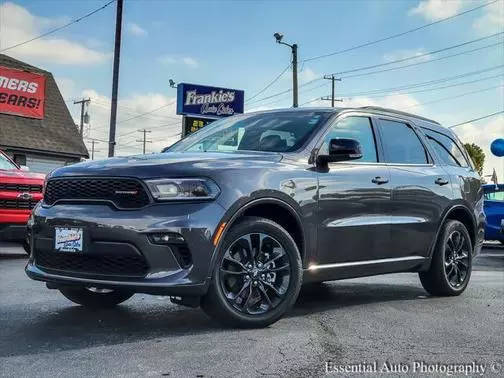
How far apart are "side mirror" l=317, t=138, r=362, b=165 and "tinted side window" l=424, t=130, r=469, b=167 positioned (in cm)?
191

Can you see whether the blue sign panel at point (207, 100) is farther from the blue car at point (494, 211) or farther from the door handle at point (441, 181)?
the door handle at point (441, 181)

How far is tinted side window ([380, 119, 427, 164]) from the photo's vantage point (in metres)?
6.25

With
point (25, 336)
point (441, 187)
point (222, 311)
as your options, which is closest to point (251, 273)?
point (222, 311)

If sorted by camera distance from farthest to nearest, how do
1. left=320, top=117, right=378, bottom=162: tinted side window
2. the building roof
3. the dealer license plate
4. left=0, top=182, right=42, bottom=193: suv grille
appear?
the building roof
left=0, top=182, right=42, bottom=193: suv grille
left=320, top=117, right=378, bottom=162: tinted side window
the dealer license plate

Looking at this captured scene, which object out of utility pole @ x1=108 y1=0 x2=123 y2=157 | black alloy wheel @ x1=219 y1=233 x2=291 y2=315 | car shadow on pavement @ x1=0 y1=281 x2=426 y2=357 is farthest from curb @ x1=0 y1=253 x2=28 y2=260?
utility pole @ x1=108 y1=0 x2=123 y2=157

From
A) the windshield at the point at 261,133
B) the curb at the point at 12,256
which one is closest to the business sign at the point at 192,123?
the curb at the point at 12,256

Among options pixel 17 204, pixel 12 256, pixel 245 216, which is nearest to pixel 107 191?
pixel 245 216

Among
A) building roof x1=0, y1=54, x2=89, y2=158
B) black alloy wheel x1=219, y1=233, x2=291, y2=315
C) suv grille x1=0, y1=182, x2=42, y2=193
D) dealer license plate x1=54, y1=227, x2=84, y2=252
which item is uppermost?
building roof x1=0, y1=54, x2=89, y2=158

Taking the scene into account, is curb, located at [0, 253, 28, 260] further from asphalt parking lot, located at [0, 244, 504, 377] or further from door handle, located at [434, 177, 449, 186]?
Answer: door handle, located at [434, 177, 449, 186]

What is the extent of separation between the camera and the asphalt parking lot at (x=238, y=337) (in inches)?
149

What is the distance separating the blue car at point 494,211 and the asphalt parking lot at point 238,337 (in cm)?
971

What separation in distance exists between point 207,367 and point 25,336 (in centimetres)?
142

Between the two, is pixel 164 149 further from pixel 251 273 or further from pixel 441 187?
pixel 441 187

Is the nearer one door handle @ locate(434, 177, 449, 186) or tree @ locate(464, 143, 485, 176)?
door handle @ locate(434, 177, 449, 186)
